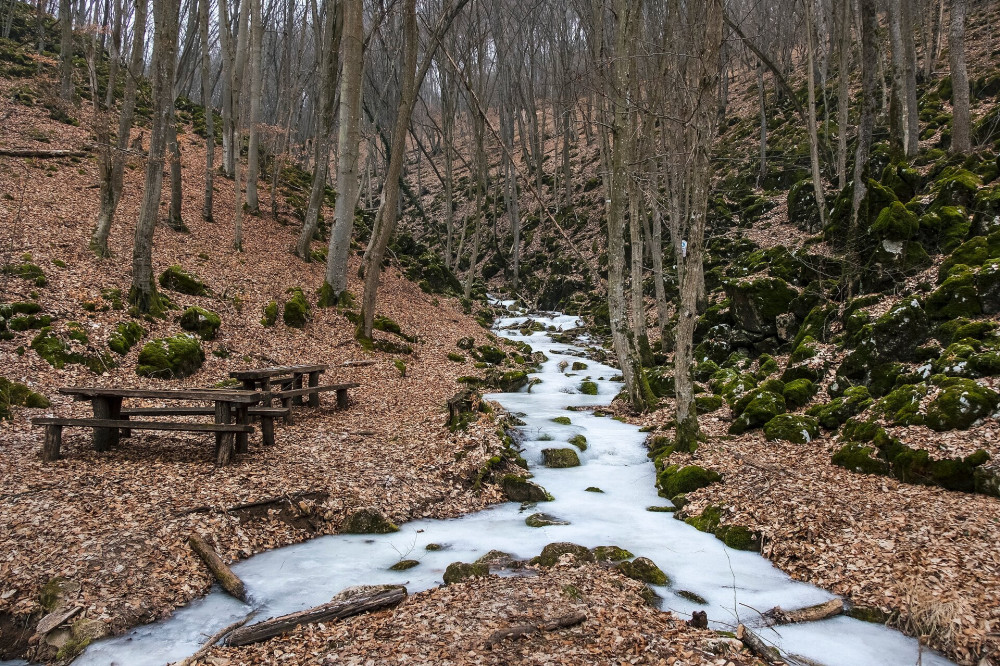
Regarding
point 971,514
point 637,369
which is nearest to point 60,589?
point 971,514

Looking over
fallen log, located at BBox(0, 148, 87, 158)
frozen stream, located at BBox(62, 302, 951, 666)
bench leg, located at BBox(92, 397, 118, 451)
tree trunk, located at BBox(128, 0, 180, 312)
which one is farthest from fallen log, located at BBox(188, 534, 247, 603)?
fallen log, located at BBox(0, 148, 87, 158)

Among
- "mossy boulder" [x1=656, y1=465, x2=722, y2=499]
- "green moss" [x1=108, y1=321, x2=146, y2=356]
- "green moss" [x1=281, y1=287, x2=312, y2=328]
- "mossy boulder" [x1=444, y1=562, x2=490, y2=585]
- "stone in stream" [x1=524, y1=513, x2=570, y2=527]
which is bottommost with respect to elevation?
"stone in stream" [x1=524, y1=513, x2=570, y2=527]

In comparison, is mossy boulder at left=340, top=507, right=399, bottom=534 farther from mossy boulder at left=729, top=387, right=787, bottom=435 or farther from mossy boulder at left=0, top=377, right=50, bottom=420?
mossy boulder at left=729, top=387, right=787, bottom=435

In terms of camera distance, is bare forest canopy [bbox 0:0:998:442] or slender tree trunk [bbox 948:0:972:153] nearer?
bare forest canopy [bbox 0:0:998:442]

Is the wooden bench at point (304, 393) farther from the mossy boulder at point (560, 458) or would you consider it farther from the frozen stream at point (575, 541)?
the mossy boulder at point (560, 458)

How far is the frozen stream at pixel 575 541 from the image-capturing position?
411 cm

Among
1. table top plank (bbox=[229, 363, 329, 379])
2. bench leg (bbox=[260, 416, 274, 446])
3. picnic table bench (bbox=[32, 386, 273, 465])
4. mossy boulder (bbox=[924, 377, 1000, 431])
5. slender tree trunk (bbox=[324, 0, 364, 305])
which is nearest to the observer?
picnic table bench (bbox=[32, 386, 273, 465])

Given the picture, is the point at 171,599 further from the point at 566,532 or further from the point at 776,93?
the point at 776,93

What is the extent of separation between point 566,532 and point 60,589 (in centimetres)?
475

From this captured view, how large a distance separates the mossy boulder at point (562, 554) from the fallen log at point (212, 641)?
263 cm

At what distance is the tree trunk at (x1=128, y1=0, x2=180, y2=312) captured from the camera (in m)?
9.93

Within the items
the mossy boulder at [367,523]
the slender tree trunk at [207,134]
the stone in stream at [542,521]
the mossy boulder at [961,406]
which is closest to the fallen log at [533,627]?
the stone in stream at [542,521]

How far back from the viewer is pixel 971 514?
5.27 metres

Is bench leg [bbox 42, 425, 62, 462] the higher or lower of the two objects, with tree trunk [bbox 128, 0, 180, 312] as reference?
lower
